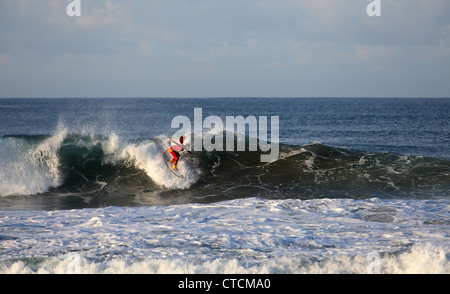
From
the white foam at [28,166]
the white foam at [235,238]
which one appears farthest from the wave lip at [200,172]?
the white foam at [235,238]

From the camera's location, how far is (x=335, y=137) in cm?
3259

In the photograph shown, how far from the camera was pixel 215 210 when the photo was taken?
11.9 meters

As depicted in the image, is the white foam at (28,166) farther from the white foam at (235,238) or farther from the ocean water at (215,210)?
the white foam at (235,238)

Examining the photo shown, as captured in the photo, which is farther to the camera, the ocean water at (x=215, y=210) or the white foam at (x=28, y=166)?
the white foam at (x=28, y=166)

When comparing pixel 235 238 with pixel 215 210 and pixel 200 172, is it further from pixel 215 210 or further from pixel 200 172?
pixel 200 172

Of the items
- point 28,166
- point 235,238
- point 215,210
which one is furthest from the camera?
point 28,166

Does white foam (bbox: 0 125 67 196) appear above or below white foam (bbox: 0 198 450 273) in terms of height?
above

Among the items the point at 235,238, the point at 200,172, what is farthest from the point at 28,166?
the point at 235,238

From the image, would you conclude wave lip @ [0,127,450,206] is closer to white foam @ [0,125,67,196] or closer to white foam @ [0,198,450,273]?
white foam @ [0,125,67,196]

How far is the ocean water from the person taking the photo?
772cm

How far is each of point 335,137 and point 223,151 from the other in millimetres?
14489

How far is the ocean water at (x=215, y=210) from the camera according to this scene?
7.72 metres

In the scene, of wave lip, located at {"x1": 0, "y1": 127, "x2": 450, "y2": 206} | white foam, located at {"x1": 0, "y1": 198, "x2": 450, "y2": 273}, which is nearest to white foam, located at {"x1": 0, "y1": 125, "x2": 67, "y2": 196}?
wave lip, located at {"x1": 0, "y1": 127, "x2": 450, "y2": 206}

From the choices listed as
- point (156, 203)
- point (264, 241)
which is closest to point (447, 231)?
point (264, 241)
